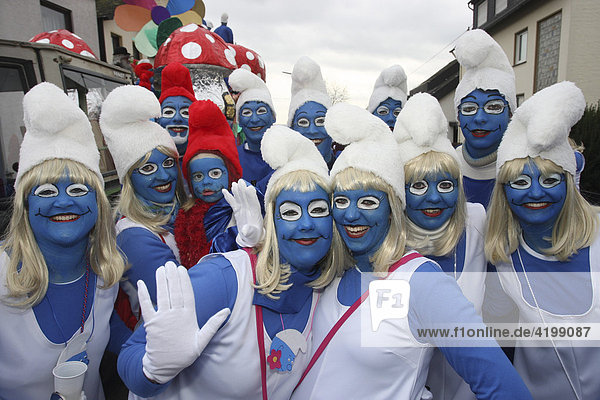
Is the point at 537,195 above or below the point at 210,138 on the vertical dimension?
below

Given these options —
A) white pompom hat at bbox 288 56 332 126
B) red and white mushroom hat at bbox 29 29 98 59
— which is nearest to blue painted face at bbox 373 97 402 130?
white pompom hat at bbox 288 56 332 126

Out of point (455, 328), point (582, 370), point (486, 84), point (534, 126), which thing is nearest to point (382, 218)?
point (455, 328)

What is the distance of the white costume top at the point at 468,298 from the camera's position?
1.99 m

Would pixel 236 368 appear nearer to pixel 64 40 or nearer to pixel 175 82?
pixel 175 82

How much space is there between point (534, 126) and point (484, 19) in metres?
19.1

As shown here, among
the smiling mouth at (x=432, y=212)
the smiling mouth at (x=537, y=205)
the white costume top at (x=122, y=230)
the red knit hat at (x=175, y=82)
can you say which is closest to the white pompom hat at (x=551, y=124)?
the smiling mouth at (x=537, y=205)

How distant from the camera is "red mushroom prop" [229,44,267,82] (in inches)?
281

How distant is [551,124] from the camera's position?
1.76 metres

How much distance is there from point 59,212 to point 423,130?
1.72 metres

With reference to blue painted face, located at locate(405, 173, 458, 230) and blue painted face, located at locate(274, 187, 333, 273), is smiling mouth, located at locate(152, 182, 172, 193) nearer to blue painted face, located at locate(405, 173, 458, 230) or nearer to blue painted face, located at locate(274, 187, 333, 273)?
blue painted face, located at locate(274, 187, 333, 273)

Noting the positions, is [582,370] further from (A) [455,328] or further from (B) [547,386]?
(A) [455,328]

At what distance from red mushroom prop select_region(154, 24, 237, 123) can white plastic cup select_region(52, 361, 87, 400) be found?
10.1 feet

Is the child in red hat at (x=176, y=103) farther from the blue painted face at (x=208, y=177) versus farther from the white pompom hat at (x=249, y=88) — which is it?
the blue painted face at (x=208, y=177)

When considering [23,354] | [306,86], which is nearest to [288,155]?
[23,354]
